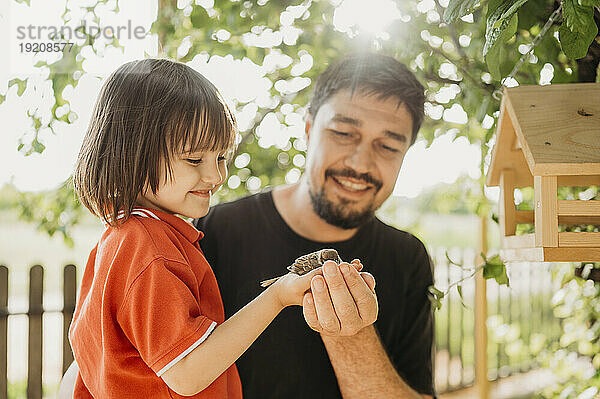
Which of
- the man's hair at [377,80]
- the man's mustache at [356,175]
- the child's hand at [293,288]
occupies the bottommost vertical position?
the child's hand at [293,288]

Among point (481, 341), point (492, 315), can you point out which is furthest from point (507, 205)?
point (492, 315)

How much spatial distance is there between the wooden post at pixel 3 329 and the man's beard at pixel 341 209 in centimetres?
244

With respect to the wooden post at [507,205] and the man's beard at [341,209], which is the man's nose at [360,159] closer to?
the man's beard at [341,209]

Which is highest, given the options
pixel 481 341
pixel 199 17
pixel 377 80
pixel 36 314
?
pixel 199 17

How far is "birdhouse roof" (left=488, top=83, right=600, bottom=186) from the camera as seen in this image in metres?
1.29

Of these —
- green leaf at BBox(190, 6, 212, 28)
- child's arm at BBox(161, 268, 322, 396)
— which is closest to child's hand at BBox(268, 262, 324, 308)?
child's arm at BBox(161, 268, 322, 396)

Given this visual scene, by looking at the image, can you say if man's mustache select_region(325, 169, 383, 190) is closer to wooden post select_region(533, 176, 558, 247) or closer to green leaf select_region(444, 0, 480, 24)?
wooden post select_region(533, 176, 558, 247)

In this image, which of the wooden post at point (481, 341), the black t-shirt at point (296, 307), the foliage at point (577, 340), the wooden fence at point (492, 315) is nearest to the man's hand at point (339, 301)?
the black t-shirt at point (296, 307)

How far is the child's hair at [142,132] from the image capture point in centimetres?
134

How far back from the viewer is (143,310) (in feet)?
4.05

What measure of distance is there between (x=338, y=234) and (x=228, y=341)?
1074mm

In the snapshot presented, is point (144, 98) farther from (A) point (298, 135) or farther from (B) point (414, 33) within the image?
(A) point (298, 135)

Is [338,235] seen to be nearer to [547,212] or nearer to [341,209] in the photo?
[341,209]

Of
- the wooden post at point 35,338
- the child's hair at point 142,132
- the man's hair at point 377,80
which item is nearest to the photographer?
the child's hair at point 142,132
